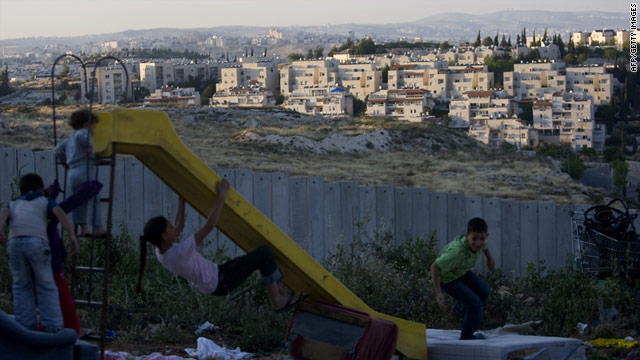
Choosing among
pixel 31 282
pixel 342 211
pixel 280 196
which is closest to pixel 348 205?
pixel 342 211

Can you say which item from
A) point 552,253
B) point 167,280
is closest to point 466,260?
point 167,280

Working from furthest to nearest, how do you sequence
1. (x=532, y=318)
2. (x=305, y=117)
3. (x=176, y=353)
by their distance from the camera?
(x=305, y=117) < (x=532, y=318) < (x=176, y=353)

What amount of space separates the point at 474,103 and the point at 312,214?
12963 centimetres

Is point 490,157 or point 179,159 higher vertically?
point 179,159

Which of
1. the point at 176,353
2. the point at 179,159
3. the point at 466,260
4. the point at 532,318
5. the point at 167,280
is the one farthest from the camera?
the point at 167,280

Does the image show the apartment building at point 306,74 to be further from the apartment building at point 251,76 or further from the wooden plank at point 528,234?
the wooden plank at point 528,234

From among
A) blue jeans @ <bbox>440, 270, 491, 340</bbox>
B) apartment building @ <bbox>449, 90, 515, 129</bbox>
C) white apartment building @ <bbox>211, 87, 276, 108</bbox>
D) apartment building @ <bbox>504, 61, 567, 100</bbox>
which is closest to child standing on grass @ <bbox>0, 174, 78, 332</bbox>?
blue jeans @ <bbox>440, 270, 491, 340</bbox>

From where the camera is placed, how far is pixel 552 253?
11828 millimetres

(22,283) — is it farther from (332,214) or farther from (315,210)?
(332,214)

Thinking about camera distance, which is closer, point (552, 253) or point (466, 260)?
point (466, 260)

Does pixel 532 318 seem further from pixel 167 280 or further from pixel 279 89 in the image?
pixel 279 89

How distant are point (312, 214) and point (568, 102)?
131 meters

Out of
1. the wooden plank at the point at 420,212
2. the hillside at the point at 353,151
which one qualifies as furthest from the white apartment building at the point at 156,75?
the wooden plank at the point at 420,212

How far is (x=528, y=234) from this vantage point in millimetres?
11906
